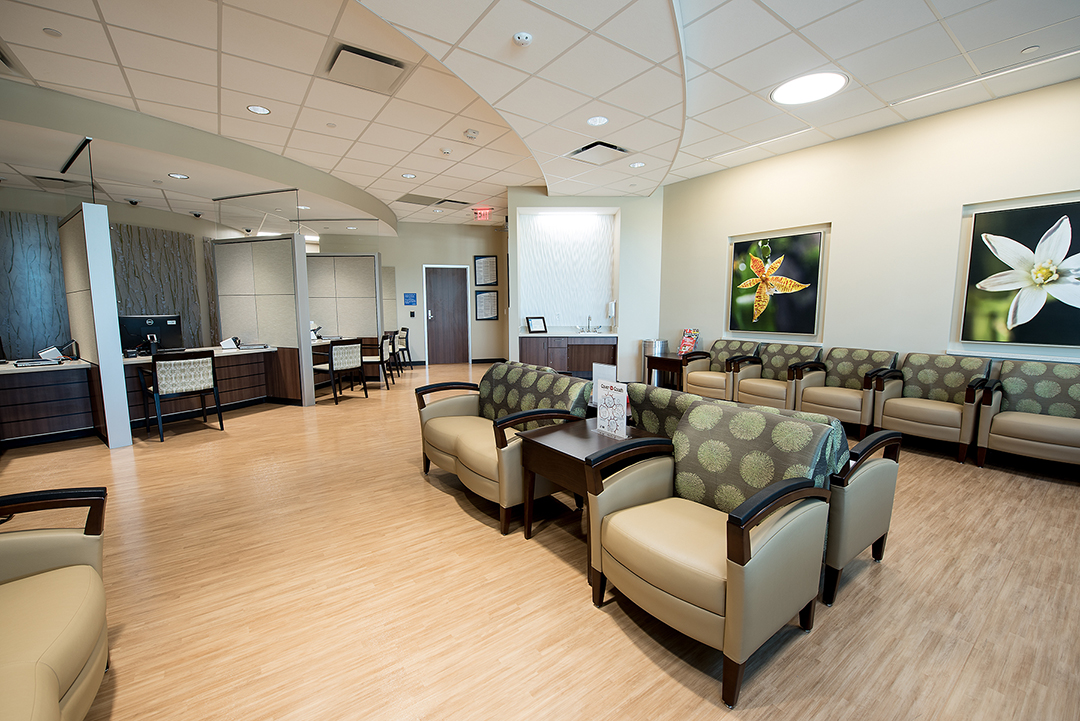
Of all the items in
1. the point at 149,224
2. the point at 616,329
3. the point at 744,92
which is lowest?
the point at 616,329

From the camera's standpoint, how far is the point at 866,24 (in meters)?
2.94

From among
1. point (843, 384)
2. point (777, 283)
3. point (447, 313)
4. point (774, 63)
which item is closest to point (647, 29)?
point (774, 63)

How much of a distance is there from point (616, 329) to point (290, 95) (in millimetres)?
5225

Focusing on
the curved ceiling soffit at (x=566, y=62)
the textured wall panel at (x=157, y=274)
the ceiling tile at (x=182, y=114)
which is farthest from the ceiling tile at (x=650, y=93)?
the textured wall panel at (x=157, y=274)

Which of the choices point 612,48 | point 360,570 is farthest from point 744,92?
point 360,570

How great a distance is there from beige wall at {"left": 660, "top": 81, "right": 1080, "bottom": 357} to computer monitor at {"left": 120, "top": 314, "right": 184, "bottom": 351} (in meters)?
7.66

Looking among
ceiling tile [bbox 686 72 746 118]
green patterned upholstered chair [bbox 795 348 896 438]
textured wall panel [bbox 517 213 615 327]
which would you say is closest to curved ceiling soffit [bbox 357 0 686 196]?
ceiling tile [bbox 686 72 746 118]

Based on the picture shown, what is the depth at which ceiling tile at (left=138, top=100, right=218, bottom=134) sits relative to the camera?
3.98 meters

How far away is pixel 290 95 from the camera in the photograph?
381 centimetres

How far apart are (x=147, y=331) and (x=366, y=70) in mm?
4444

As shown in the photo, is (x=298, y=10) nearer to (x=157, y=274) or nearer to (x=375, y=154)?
(x=375, y=154)

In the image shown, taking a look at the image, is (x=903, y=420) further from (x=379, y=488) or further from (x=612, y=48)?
(x=379, y=488)

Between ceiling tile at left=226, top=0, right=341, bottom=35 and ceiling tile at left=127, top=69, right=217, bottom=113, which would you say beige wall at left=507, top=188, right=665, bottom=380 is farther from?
ceiling tile at left=226, top=0, right=341, bottom=35

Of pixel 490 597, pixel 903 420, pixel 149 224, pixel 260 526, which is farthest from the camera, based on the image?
pixel 149 224
